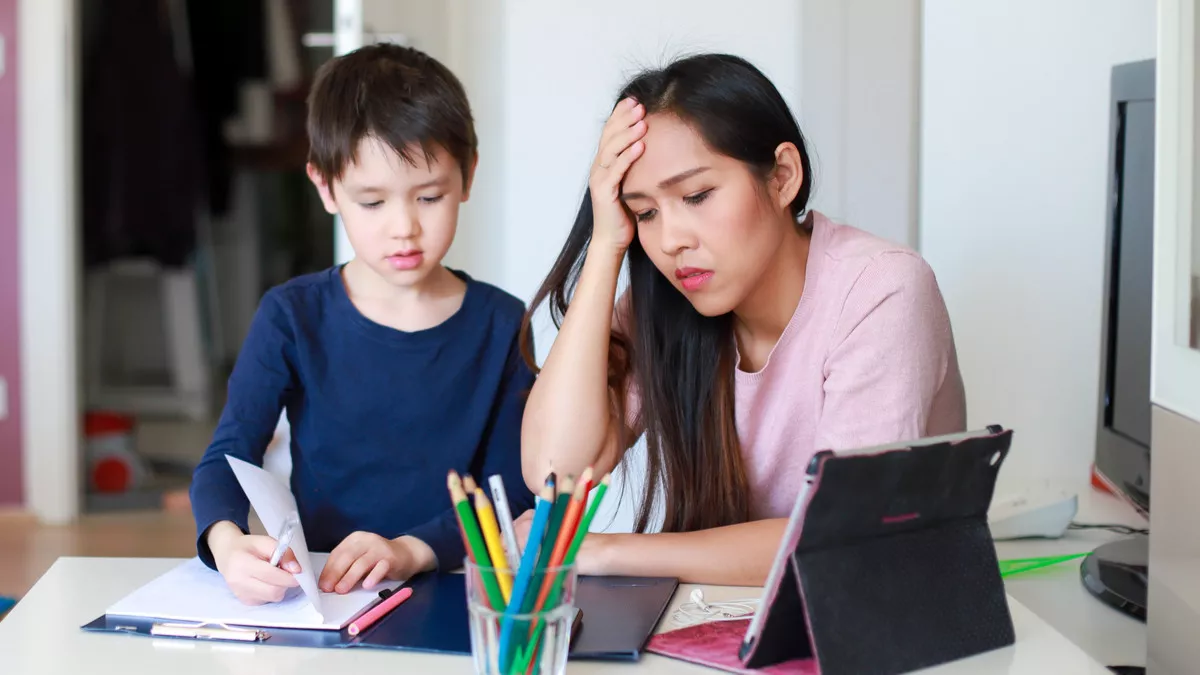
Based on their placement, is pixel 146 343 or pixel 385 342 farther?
pixel 146 343

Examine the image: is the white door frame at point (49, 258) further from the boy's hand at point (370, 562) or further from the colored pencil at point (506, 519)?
the colored pencil at point (506, 519)

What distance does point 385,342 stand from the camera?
137cm

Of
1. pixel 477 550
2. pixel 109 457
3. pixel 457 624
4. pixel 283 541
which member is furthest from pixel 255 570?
pixel 109 457

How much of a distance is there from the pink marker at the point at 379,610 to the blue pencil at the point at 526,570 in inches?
7.4

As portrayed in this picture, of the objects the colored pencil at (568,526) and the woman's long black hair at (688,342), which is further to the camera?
the woman's long black hair at (688,342)

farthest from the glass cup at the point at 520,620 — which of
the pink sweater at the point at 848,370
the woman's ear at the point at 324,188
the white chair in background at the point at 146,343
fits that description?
the white chair in background at the point at 146,343

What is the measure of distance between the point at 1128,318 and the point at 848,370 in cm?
52

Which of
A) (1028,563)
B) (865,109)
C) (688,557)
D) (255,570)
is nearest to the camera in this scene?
(255,570)

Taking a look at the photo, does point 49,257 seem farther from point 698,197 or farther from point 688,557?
point 688,557

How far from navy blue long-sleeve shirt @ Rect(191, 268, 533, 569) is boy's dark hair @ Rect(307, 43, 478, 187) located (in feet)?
0.55

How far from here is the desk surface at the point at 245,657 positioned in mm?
847

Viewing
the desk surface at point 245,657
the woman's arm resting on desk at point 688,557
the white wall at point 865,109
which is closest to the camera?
the desk surface at point 245,657

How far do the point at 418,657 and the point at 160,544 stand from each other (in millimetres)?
2520

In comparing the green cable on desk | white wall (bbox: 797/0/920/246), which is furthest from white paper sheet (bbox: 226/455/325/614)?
white wall (bbox: 797/0/920/246)
